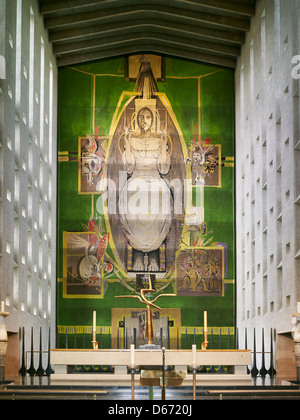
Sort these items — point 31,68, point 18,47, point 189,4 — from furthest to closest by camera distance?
point 189,4, point 31,68, point 18,47

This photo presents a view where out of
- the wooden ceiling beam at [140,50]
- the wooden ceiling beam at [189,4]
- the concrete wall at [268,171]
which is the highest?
the wooden ceiling beam at [189,4]

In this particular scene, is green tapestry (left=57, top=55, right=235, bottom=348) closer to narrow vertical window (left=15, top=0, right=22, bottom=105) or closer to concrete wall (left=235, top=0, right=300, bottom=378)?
concrete wall (left=235, top=0, right=300, bottom=378)

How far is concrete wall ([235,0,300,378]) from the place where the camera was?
76.1ft

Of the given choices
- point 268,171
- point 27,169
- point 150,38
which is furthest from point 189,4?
point 27,169

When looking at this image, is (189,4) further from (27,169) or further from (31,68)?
(27,169)

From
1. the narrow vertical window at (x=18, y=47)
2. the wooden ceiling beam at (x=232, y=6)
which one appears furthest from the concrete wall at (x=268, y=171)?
the narrow vertical window at (x=18, y=47)

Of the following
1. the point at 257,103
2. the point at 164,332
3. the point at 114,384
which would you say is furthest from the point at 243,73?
the point at 114,384

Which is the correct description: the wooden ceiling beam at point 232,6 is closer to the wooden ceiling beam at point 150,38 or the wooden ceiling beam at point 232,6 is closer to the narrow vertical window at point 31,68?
the wooden ceiling beam at point 150,38

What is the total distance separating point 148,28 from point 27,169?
982 cm

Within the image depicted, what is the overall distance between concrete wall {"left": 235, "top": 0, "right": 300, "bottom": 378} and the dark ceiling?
1023mm

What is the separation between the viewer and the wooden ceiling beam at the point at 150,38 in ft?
111

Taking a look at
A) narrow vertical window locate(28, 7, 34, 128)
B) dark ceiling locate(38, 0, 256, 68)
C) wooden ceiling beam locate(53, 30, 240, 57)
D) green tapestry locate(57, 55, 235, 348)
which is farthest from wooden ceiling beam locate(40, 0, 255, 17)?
green tapestry locate(57, 55, 235, 348)

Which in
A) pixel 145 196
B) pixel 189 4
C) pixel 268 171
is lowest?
pixel 268 171

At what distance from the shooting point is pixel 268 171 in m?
26.9
